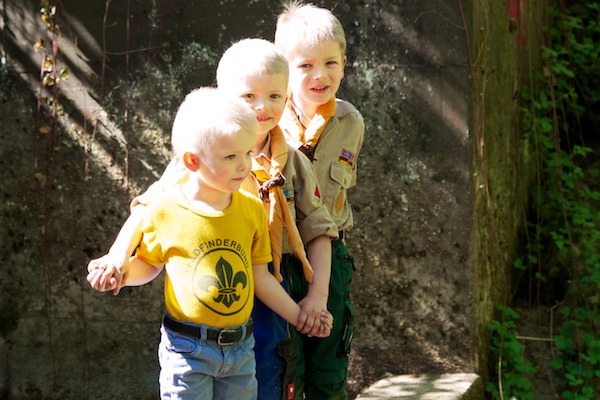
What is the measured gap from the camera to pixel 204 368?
8.94 feet

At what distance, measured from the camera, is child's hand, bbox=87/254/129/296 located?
8.75 ft

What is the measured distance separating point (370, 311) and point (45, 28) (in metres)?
2.11

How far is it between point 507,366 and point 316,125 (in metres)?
2.04

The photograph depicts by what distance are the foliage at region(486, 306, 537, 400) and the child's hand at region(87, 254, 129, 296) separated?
240 centimetres

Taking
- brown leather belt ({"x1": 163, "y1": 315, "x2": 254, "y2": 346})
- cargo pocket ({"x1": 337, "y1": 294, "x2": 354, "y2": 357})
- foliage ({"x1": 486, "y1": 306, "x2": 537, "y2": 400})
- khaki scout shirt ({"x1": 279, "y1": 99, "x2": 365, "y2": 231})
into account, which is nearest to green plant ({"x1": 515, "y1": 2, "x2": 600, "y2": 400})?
foliage ({"x1": 486, "y1": 306, "x2": 537, "y2": 400})

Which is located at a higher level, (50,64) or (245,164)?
(50,64)

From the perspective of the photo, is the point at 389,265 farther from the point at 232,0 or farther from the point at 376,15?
the point at 232,0

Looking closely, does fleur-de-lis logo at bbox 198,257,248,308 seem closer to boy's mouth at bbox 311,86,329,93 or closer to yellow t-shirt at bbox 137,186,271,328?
yellow t-shirt at bbox 137,186,271,328

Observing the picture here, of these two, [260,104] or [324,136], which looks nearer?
[260,104]

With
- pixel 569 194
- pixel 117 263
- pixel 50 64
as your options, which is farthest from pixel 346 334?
pixel 569 194

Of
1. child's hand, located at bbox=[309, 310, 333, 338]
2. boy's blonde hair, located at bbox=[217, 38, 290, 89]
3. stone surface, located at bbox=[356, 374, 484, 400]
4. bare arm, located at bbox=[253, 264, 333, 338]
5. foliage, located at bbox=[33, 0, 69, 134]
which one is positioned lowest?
stone surface, located at bbox=[356, 374, 484, 400]

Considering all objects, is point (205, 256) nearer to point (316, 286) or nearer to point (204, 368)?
point (204, 368)

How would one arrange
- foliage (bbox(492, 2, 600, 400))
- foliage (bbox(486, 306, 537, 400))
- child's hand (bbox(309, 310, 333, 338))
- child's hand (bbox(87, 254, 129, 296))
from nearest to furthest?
child's hand (bbox(87, 254, 129, 296)) → child's hand (bbox(309, 310, 333, 338)) → foliage (bbox(486, 306, 537, 400)) → foliage (bbox(492, 2, 600, 400))

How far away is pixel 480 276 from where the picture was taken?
450 cm
